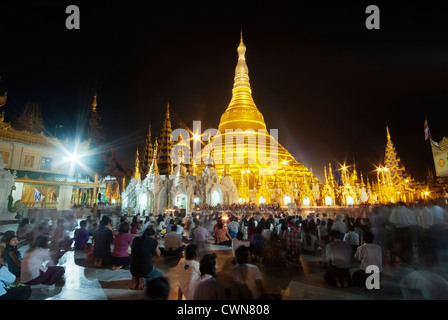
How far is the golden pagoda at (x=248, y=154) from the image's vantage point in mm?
33281

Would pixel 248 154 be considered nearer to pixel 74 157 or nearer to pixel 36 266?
pixel 74 157

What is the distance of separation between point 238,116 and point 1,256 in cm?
4137

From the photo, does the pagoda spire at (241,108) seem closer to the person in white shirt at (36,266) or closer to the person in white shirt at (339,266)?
the person in white shirt at (339,266)

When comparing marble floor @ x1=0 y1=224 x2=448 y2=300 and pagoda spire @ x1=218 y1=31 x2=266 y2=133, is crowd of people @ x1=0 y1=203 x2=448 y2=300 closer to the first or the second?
marble floor @ x1=0 y1=224 x2=448 y2=300

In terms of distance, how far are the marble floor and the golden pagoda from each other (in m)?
23.6

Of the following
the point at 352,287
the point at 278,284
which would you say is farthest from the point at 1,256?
the point at 352,287

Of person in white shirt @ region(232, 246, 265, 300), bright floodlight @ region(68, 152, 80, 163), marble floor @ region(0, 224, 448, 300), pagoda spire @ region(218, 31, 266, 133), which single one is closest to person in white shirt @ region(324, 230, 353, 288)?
marble floor @ region(0, 224, 448, 300)

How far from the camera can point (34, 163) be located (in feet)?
81.8

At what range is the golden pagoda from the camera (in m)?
33.3

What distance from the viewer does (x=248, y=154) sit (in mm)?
39688

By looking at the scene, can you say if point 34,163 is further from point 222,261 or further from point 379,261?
point 379,261

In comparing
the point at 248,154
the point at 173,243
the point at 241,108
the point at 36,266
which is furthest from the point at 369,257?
the point at 241,108

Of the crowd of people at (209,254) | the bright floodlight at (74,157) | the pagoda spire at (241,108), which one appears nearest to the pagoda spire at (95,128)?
the bright floodlight at (74,157)

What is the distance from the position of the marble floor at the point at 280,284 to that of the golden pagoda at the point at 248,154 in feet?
77.6
